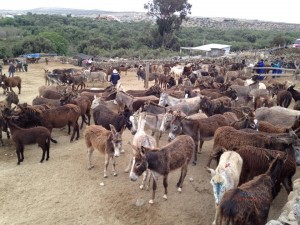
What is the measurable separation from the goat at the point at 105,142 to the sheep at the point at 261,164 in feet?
9.37

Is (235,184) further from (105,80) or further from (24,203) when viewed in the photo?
(105,80)

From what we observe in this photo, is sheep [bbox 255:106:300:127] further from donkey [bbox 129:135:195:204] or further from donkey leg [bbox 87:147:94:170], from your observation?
donkey leg [bbox 87:147:94:170]

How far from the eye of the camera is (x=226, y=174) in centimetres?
585

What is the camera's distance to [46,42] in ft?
139

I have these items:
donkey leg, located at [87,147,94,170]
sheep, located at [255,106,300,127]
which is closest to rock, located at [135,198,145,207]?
donkey leg, located at [87,147,94,170]

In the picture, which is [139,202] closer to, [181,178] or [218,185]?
[181,178]

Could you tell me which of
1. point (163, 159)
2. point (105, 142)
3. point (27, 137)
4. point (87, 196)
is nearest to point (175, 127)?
point (163, 159)

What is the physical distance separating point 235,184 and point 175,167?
56.9 inches

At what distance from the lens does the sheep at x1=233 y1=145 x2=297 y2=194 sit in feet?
21.4

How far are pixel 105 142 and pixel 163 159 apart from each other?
202cm

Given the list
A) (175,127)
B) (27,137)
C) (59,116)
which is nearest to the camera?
(175,127)

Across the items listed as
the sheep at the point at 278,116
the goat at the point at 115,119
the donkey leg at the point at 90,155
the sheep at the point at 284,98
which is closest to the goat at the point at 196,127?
the goat at the point at 115,119

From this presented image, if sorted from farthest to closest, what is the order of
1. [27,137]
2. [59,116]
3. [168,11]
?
[168,11] < [59,116] < [27,137]

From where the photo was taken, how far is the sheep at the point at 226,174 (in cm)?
547
